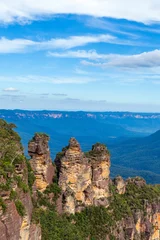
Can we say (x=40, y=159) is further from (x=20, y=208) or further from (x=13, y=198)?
(x=13, y=198)

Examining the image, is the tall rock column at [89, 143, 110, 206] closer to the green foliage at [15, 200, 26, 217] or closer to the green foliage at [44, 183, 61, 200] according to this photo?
the green foliage at [44, 183, 61, 200]

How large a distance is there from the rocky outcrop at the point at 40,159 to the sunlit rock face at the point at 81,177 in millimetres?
2749

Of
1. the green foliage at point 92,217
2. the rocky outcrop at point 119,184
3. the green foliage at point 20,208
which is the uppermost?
the green foliage at point 20,208

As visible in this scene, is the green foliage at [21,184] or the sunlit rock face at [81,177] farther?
the sunlit rock face at [81,177]

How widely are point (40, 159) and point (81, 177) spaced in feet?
21.2

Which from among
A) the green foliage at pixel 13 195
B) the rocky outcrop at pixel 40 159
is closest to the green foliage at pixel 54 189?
the rocky outcrop at pixel 40 159

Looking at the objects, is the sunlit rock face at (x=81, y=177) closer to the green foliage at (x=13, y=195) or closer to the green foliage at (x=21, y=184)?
the green foliage at (x=21, y=184)

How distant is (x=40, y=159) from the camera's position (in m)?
37.0

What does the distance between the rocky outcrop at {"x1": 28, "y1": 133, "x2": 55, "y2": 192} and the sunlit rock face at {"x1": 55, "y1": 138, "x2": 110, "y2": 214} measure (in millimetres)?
2749

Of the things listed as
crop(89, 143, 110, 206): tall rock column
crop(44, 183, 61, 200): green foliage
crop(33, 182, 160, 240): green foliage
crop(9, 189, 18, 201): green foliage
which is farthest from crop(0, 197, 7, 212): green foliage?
crop(89, 143, 110, 206): tall rock column

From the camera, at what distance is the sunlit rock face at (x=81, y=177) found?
130 feet

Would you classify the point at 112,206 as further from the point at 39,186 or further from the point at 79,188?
the point at 39,186

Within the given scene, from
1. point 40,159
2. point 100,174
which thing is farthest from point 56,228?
point 100,174

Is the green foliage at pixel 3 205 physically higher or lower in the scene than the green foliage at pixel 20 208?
higher
